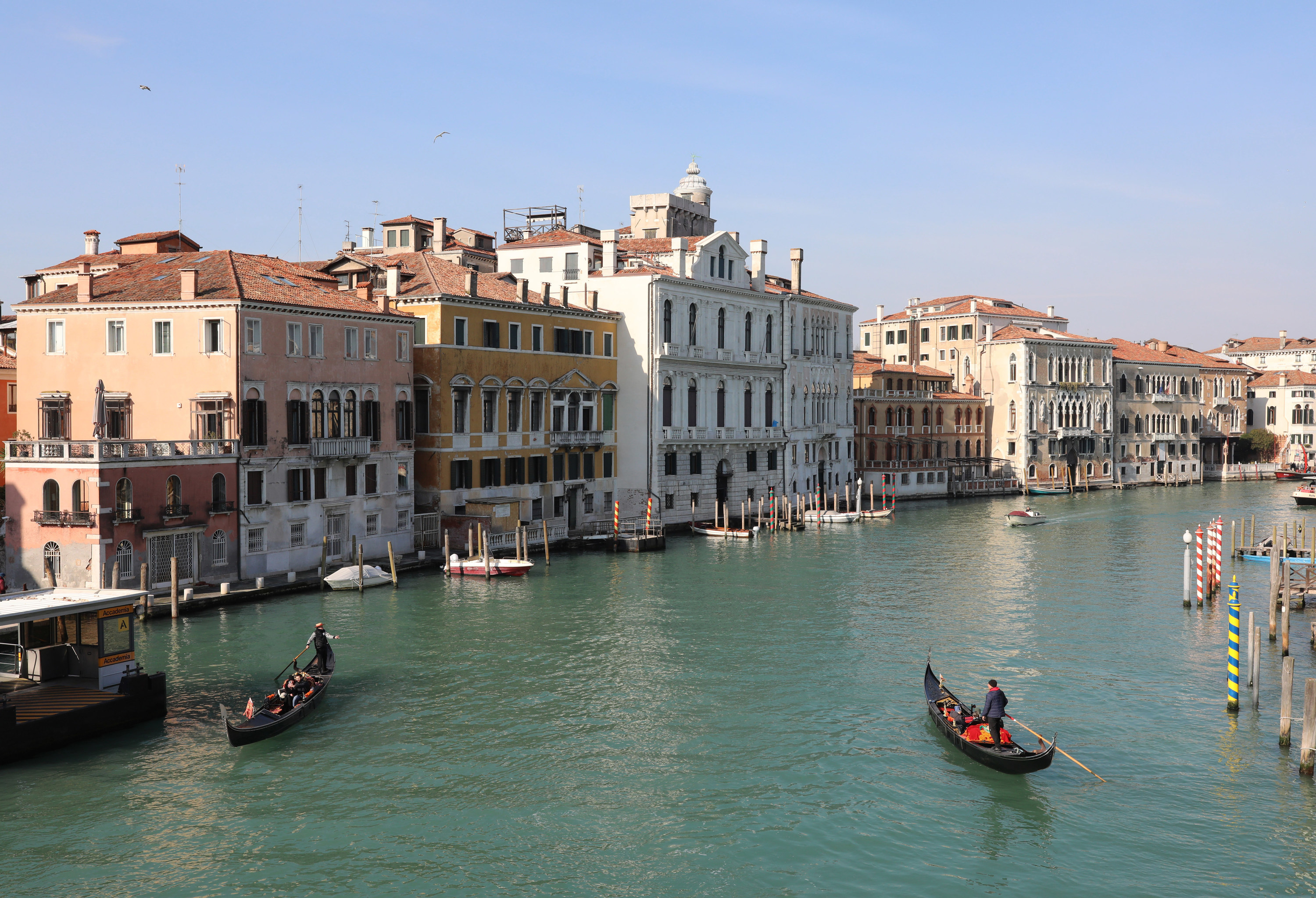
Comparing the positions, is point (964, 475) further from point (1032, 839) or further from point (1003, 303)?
point (1032, 839)

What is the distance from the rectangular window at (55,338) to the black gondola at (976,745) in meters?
24.9

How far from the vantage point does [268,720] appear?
1881 centimetres

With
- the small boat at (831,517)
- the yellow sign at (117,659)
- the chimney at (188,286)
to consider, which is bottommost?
the yellow sign at (117,659)

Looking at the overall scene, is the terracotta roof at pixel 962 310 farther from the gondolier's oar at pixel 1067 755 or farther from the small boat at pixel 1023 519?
the gondolier's oar at pixel 1067 755

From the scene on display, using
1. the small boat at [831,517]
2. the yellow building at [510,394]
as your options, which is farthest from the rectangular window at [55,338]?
the small boat at [831,517]

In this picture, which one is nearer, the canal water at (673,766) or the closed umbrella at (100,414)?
the canal water at (673,766)

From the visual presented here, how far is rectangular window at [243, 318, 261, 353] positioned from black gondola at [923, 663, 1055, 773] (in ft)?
66.7

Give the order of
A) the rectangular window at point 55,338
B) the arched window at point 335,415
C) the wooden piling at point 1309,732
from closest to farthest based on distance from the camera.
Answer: the wooden piling at point 1309,732 → the rectangular window at point 55,338 → the arched window at point 335,415

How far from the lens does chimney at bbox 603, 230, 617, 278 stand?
157 feet

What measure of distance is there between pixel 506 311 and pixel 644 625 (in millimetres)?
15947

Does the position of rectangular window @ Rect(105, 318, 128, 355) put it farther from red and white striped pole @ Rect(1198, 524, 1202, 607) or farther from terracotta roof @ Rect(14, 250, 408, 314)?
red and white striped pole @ Rect(1198, 524, 1202, 607)

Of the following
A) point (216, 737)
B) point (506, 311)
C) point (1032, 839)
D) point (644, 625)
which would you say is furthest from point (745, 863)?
point (506, 311)

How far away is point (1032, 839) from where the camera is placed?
15141 millimetres

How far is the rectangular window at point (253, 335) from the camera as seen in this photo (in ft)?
102
